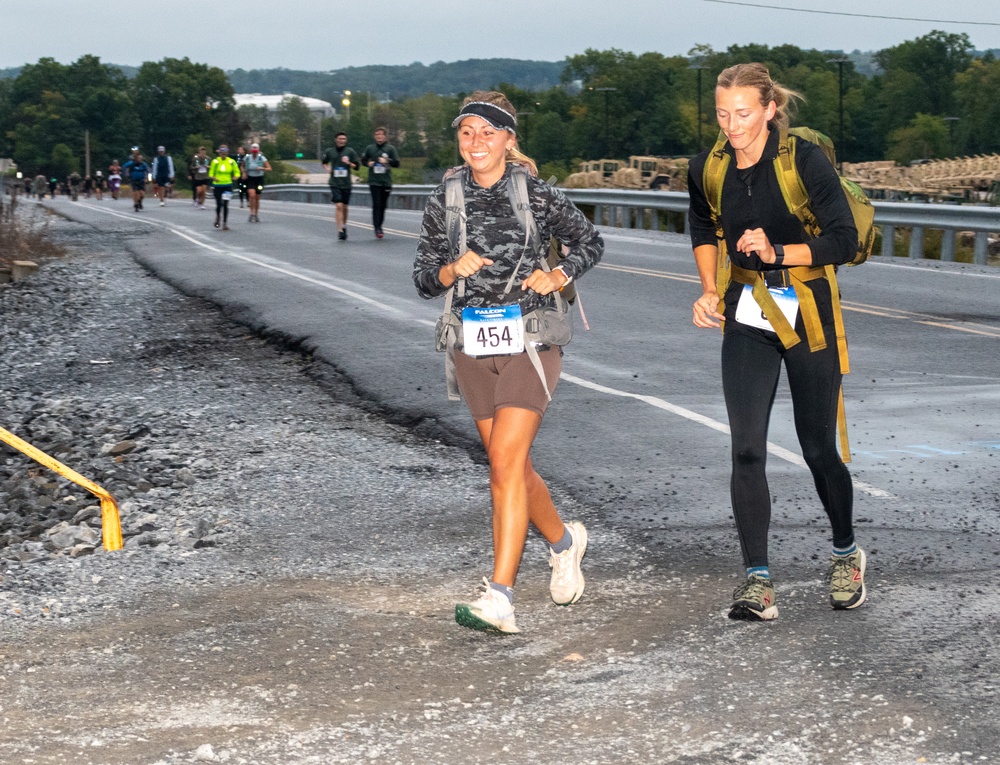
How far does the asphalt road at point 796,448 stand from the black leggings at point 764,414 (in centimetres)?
35

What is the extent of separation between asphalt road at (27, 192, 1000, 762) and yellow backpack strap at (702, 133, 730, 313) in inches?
43.2

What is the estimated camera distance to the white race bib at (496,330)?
5.15m

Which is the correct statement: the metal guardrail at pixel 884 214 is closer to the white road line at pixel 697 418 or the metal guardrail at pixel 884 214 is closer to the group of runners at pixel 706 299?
the white road line at pixel 697 418

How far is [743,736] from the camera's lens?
160 inches

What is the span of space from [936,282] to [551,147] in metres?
179

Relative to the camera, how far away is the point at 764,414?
5152 mm

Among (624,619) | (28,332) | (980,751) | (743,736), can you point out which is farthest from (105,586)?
(28,332)

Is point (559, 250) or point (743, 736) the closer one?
point (743, 736)

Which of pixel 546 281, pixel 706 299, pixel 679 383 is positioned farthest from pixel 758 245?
pixel 679 383

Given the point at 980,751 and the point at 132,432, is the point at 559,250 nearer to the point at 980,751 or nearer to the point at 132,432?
the point at 980,751

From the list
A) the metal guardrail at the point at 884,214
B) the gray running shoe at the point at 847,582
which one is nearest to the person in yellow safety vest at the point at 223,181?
the metal guardrail at the point at 884,214

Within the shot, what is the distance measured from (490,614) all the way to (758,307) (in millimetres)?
1318

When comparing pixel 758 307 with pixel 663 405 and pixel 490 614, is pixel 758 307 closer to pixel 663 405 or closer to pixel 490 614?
pixel 490 614

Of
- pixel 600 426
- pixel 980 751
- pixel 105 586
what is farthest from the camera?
pixel 600 426
